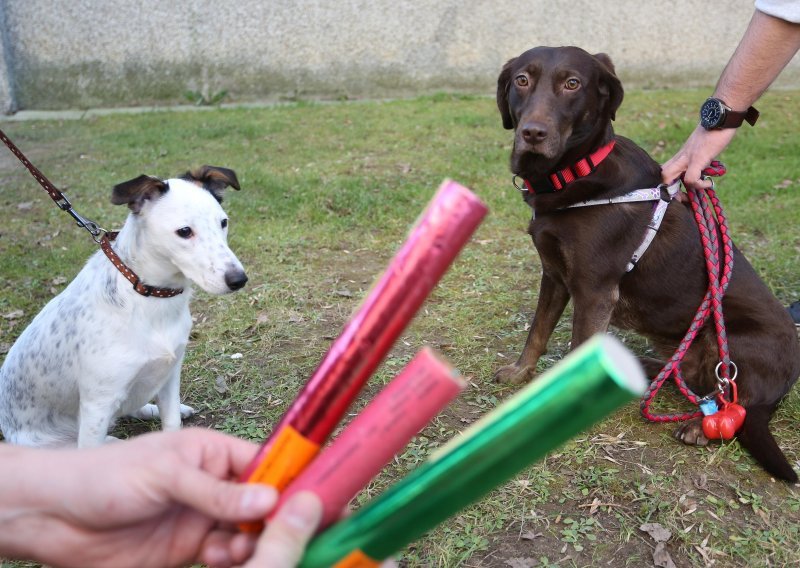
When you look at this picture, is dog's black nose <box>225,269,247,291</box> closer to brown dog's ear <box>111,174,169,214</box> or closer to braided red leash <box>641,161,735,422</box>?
brown dog's ear <box>111,174,169,214</box>

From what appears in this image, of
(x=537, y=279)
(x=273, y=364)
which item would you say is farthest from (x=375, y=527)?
(x=537, y=279)

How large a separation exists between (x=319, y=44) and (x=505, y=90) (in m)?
7.33

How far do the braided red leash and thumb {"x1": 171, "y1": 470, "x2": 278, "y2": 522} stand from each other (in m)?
2.29

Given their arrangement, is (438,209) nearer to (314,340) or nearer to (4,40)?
(314,340)

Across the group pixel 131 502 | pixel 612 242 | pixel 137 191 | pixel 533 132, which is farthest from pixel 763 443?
pixel 137 191

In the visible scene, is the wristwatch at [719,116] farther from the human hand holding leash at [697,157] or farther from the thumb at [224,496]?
the thumb at [224,496]

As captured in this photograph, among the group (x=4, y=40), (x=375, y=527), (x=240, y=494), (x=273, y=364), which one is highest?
(x=375, y=527)

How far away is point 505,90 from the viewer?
3.34 m

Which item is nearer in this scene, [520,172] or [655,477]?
[655,477]

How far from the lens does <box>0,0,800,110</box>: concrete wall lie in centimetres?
940

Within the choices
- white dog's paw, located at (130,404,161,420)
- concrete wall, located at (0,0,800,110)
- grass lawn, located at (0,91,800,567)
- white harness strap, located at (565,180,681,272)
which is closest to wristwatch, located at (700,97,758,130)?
white harness strap, located at (565,180,681,272)

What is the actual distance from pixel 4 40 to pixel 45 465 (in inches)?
378

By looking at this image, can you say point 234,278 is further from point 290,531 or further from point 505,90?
point 290,531

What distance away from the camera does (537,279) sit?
15.0 ft
